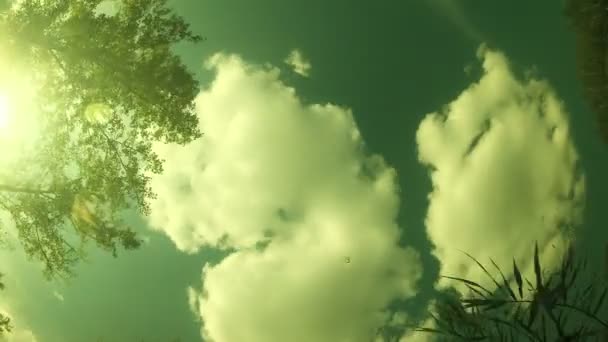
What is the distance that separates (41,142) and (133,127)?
277 centimetres

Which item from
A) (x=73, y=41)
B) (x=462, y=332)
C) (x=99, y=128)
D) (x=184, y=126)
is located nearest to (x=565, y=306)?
(x=462, y=332)

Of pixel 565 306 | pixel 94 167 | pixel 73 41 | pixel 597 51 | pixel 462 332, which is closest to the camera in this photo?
pixel 565 306

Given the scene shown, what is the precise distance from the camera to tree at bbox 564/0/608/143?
55.9 ft

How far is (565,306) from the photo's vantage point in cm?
843

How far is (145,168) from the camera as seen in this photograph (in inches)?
552

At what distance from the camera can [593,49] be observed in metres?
18.4

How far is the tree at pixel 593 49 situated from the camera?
17.0m

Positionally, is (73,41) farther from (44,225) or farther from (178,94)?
(44,225)

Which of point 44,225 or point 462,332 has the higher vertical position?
point 44,225

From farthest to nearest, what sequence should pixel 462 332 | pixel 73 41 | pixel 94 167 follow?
pixel 94 167 < pixel 73 41 < pixel 462 332

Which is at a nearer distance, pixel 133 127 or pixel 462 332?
pixel 462 332

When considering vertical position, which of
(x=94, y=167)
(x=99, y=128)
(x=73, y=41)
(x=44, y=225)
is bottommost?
(x=44, y=225)

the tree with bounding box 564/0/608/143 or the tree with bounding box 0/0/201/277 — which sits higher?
the tree with bounding box 564/0/608/143

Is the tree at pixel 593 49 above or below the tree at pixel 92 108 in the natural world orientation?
above
